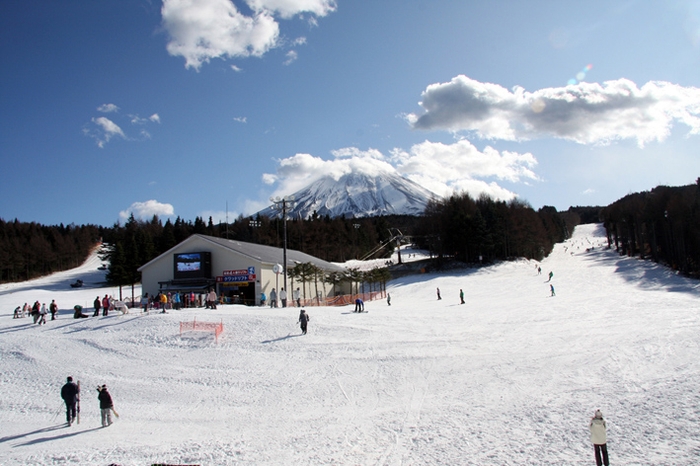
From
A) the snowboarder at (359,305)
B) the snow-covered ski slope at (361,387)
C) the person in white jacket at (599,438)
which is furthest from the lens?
the snowboarder at (359,305)

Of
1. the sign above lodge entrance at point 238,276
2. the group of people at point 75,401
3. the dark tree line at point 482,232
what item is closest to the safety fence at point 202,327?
the group of people at point 75,401

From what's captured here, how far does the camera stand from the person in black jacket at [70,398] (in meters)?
12.0

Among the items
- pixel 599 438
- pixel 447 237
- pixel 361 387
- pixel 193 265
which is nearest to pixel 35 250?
pixel 193 265

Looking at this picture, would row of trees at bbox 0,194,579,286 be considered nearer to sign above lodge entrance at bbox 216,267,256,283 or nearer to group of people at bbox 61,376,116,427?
sign above lodge entrance at bbox 216,267,256,283

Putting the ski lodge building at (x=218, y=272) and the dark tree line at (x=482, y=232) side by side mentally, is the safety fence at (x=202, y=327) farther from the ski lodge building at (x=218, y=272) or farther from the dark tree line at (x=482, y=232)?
the dark tree line at (x=482, y=232)

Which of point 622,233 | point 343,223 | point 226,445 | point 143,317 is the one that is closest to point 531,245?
point 622,233

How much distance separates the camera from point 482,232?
64500 millimetres

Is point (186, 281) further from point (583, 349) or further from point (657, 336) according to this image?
point (657, 336)

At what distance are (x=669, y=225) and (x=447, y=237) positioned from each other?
29.7 metres

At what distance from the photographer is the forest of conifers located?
53.3 m

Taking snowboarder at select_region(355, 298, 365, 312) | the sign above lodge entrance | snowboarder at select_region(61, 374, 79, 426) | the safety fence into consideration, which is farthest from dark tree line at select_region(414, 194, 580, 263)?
snowboarder at select_region(61, 374, 79, 426)

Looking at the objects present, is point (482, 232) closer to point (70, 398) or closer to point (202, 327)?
point (202, 327)

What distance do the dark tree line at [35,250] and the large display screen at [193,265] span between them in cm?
6220

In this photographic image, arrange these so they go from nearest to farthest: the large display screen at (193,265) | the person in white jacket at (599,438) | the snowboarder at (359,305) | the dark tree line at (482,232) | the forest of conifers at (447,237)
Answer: the person in white jacket at (599,438)
the snowboarder at (359,305)
the large display screen at (193,265)
the forest of conifers at (447,237)
the dark tree line at (482,232)
